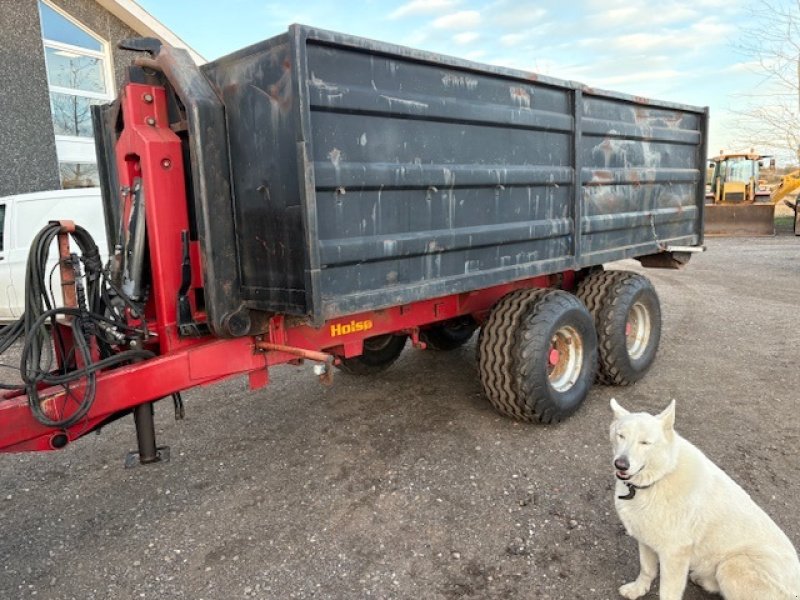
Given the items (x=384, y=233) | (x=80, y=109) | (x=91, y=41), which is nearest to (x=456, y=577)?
(x=384, y=233)

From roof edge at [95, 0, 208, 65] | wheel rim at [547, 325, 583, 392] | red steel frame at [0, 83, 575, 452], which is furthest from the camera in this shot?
roof edge at [95, 0, 208, 65]

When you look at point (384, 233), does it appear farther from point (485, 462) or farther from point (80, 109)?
point (80, 109)

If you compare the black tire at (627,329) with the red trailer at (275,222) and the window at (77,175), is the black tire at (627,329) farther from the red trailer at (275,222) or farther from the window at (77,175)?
the window at (77,175)

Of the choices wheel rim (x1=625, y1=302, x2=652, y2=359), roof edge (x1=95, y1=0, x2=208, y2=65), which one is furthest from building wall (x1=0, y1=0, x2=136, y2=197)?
wheel rim (x1=625, y1=302, x2=652, y2=359)

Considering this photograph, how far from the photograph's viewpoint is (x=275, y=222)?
2.77 meters

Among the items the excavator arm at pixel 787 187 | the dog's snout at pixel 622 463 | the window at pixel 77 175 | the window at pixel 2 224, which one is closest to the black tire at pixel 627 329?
the dog's snout at pixel 622 463

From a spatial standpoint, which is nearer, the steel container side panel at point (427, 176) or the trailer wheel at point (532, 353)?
the steel container side panel at point (427, 176)

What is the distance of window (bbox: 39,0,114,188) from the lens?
1112 centimetres

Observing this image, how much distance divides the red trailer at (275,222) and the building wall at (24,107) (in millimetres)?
7890

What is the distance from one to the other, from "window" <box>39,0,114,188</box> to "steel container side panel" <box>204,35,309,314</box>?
32.3ft

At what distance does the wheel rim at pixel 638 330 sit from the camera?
5227 millimetres

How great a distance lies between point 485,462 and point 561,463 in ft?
1.45

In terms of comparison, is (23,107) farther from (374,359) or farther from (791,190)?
(791,190)

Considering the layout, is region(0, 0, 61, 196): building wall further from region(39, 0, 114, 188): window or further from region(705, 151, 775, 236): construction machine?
region(705, 151, 775, 236): construction machine
